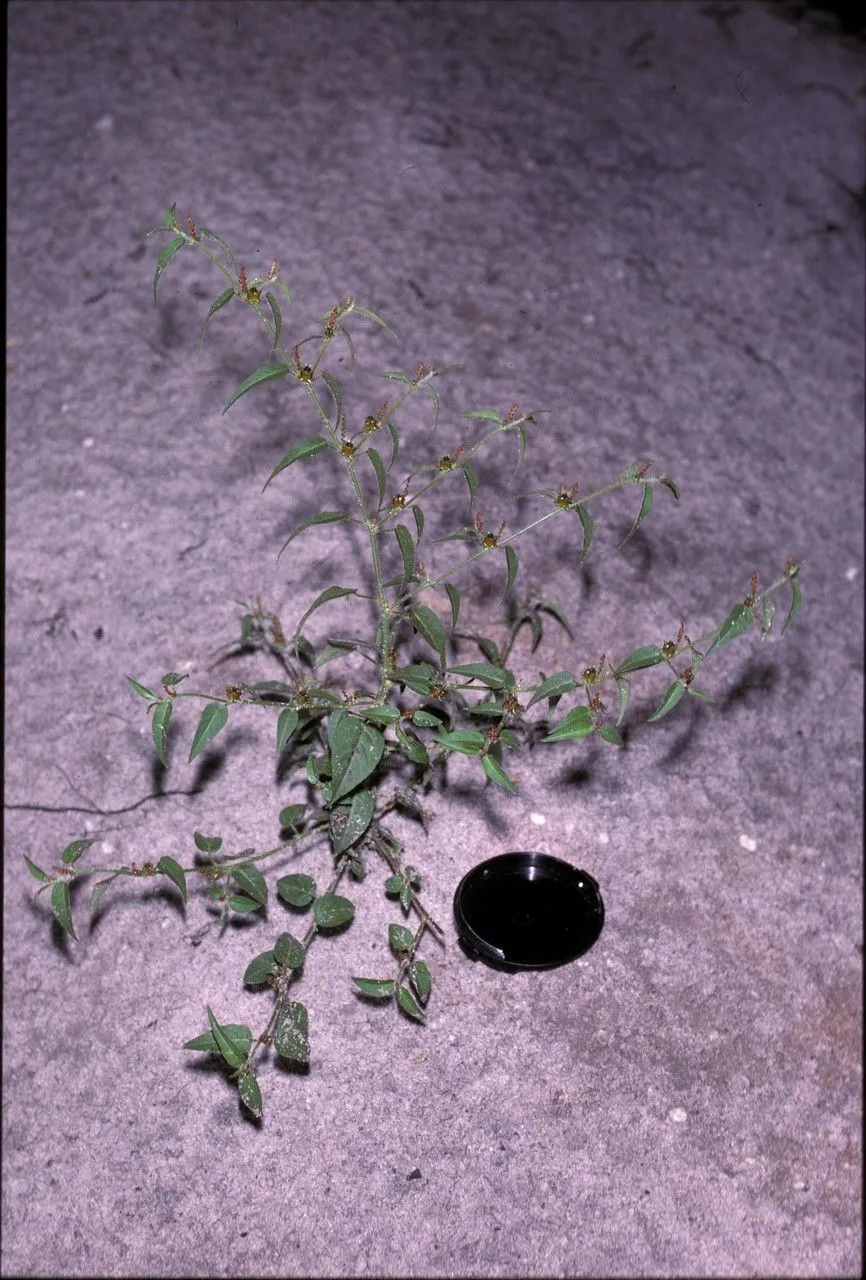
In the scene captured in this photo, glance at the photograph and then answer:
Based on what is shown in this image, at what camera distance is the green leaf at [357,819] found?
1428mm

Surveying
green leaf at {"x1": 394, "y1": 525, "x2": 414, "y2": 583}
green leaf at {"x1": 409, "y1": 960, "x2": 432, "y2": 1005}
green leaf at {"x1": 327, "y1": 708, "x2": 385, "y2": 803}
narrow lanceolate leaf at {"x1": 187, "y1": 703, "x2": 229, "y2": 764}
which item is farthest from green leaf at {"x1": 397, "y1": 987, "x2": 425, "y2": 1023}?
green leaf at {"x1": 394, "y1": 525, "x2": 414, "y2": 583}

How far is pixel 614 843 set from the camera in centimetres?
167

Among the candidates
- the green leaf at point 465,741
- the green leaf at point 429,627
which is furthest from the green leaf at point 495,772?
the green leaf at point 429,627

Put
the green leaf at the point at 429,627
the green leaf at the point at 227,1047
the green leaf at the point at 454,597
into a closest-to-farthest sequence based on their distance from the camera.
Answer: the green leaf at the point at 227,1047 → the green leaf at the point at 429,627 → the green leaf at the point at 454,597

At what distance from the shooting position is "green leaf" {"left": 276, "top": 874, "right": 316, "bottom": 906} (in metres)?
1.45

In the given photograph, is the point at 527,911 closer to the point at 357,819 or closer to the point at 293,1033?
the point at 357,819

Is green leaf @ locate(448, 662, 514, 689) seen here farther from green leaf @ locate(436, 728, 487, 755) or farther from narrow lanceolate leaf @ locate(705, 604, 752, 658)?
narrow lanceolate leaf @ locate(705, 604, 752, 658)

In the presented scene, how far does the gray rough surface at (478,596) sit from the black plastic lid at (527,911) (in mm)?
32

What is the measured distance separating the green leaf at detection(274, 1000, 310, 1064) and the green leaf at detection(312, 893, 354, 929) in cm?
12

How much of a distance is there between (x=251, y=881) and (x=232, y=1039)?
0.63 feet

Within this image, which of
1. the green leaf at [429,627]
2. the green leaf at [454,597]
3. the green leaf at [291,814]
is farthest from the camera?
the green leaf at [291,814]

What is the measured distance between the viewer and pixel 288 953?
138 centimetres

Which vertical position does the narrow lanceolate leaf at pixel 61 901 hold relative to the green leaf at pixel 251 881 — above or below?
above

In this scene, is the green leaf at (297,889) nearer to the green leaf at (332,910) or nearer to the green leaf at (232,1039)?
the green leaf at (332,910)
